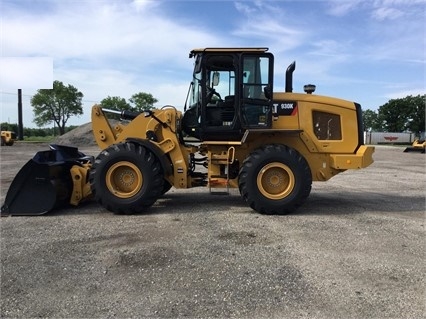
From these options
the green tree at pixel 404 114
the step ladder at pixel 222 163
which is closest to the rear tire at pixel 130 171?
the step ladder at pixel 222 163

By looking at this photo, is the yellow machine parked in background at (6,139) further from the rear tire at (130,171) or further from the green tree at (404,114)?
the green tree at (404,114)

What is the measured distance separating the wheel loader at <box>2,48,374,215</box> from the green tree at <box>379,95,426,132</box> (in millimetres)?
89614

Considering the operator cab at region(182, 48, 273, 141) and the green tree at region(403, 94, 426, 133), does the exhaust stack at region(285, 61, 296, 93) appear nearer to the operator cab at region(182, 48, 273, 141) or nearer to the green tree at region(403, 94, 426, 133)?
the operator cab at region(182, 48, 273, 141)

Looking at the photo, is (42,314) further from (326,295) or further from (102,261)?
(326,295)

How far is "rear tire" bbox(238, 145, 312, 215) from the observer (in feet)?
23.8

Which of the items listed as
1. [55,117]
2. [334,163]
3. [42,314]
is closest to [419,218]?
[334,163]

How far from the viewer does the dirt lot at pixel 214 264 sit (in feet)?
12.3

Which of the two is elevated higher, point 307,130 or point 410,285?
point 307,130

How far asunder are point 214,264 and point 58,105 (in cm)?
7713

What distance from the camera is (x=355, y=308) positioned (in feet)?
12.3

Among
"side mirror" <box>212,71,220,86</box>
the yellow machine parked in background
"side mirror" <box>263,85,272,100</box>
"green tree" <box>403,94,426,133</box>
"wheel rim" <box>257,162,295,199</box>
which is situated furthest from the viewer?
"green tree" <box>403,94,426,133</box>

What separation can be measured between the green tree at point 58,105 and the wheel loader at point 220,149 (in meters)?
71.6

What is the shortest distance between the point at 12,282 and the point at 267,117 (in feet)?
16.4

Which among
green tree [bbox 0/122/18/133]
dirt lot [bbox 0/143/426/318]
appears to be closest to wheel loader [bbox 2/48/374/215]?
dirt lot [bbox 0/143/426/318]
